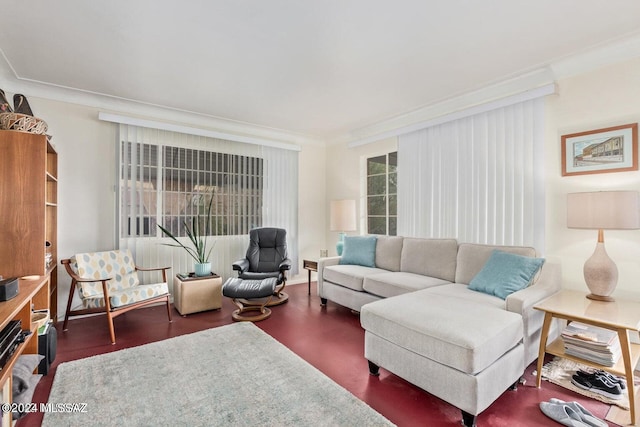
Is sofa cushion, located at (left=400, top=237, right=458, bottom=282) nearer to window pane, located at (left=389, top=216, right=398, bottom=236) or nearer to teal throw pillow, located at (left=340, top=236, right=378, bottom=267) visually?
teal throw pillow, located at (left=340, top=236, right=378, bottom=267)

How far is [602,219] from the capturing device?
2.20m

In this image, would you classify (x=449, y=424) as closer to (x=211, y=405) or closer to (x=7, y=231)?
(x=211, y=405)

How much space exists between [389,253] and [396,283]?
788 mm

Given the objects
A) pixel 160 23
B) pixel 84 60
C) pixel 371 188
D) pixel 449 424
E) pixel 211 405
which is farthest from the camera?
pixel 371 188

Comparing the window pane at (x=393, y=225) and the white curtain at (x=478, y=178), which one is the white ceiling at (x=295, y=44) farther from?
the window pane at (x=393, y=225)

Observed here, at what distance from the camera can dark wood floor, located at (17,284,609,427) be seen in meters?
1.81

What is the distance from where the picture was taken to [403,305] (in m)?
2.21

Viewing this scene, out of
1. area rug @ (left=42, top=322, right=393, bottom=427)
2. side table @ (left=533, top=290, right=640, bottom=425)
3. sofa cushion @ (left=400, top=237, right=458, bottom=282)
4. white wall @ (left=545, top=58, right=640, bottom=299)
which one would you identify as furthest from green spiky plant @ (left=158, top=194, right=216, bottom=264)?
white wall @ (left=545, top=58, right=640, bottom=299)

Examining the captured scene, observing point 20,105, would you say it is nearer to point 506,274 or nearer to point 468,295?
point 468,295

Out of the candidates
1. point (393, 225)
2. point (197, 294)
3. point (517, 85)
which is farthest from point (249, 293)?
point (517, 85)

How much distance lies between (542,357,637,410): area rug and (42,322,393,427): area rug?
140cm

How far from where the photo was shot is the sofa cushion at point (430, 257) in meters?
3.27

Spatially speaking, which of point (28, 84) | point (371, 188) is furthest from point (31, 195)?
point (371, 188)

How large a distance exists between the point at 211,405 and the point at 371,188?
3.76 meters
